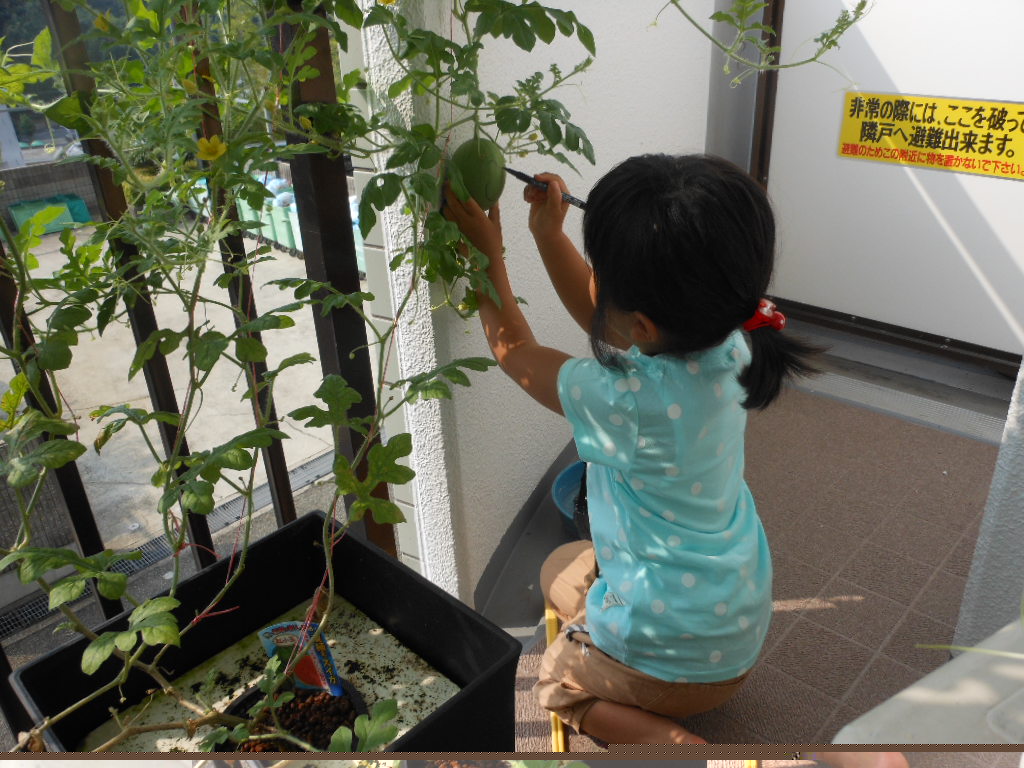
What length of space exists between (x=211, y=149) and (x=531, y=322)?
1072 millimetres

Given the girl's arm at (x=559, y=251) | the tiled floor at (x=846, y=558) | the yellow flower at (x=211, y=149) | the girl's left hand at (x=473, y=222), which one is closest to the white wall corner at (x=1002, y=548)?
the tiled floor at (x=846, y=558)

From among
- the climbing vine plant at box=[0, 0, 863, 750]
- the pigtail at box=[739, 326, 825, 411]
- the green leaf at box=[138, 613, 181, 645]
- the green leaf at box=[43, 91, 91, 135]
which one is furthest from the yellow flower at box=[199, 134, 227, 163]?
the pigtail at box=[739, 326, 825, 411]

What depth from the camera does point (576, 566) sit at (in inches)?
63.3

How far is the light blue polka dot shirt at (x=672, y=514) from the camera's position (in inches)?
44.2

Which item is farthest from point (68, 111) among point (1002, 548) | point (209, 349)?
point (1002, 548)

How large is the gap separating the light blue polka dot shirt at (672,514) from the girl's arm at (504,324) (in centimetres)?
4

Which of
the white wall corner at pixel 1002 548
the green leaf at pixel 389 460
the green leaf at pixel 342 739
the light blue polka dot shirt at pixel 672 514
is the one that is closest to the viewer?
the green leaf at pixel 342 739

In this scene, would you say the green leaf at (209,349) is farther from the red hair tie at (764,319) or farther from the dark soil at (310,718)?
the red hair tie at (764,319)

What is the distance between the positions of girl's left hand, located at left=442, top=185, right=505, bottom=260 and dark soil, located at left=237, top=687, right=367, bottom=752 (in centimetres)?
63

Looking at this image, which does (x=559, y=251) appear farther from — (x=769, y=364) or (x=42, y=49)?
(x=42, y=49)

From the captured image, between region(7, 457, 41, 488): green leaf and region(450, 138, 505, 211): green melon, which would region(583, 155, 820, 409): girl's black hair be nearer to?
region(450, 138, 505, 211): green melon

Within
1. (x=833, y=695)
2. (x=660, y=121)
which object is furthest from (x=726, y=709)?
(x=660, y=121)

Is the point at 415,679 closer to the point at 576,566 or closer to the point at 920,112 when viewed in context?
the point at 576,566

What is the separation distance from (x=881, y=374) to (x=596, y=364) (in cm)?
235
